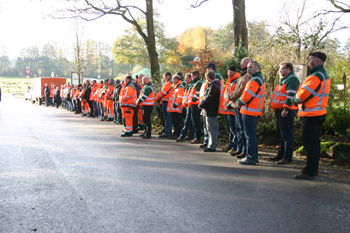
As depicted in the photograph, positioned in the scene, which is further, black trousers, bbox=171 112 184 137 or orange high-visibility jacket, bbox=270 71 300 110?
black trousers, bbox=171 112 184 137

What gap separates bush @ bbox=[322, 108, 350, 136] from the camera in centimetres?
904

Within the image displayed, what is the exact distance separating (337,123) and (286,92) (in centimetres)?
324

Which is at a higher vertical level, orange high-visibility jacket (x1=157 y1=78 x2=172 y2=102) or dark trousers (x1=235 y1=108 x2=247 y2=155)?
orange high-visibility jacket (x1=157 y1=78 x2=172 y2=102)

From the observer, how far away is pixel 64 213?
418 cm

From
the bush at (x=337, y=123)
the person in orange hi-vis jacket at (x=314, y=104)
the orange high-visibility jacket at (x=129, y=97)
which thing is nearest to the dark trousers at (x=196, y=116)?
the orange high-visibility jacket at (x=129, y=97)

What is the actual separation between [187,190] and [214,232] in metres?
1.55

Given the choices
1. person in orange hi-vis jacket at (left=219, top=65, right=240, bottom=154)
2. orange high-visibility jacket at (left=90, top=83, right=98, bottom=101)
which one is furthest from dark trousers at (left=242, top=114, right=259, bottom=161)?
orange high-visibility jacket at (left=90, top=83, right=98, bottom=101)

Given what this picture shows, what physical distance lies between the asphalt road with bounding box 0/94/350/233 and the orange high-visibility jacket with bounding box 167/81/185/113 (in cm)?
263

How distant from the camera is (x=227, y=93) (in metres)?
8.25

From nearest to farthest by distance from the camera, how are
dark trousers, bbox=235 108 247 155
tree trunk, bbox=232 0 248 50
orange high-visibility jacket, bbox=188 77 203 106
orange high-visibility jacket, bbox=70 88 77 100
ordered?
dark trousers, bbox=235 108 247 155 → orange high-visibility jacket, bbox=188 77 203 106 → tree trunk, bbox=232 0 248 50 → orange high-visibility jacket, bbox=70 88 77 100

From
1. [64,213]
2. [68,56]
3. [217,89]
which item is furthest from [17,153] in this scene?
[68,56]

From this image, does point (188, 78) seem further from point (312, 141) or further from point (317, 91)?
point (312, 141)

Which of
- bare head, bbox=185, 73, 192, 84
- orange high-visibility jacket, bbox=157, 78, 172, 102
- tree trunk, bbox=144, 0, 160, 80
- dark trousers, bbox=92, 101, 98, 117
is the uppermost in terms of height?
tree trunk, bbox=144, 0, 160, 80

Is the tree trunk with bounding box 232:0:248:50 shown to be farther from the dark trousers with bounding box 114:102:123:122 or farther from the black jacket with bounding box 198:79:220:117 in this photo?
the black jacket with bounding box 198:79:220:117
